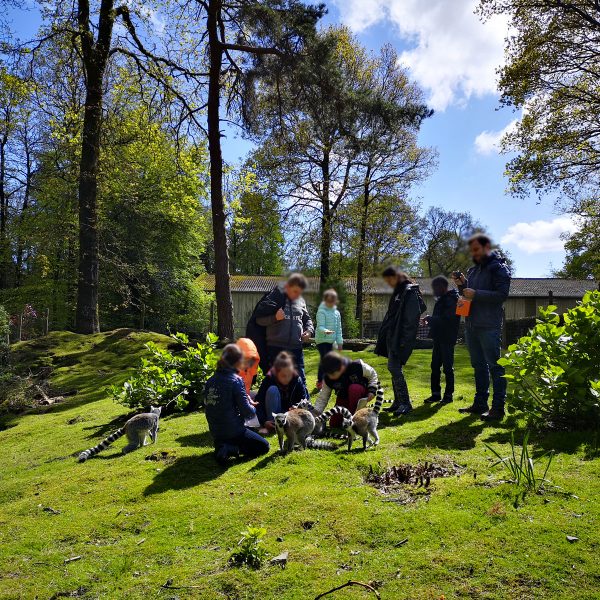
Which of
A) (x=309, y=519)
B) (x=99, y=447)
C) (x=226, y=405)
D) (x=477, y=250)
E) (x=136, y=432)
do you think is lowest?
(x=99, y=447)

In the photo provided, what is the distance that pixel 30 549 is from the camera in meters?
5.36

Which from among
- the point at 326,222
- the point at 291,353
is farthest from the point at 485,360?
the point at 326,222

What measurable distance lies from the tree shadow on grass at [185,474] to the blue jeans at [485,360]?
11.3 ft

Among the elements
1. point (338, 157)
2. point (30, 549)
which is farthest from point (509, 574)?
point (30, 549)

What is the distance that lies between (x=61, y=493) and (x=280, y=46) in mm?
5982

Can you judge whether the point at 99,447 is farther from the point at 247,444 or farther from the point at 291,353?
the point at 291,353

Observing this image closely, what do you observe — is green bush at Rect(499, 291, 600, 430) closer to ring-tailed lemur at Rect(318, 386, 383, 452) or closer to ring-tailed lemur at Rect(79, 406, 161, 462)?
ring-tailed lemur at Rect(318, 386, 383, 452)

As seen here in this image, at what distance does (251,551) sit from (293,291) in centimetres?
349

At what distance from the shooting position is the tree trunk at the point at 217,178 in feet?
8.86

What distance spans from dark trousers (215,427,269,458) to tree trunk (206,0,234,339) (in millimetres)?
4172

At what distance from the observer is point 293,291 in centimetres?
189

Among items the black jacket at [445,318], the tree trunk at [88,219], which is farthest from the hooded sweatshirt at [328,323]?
the tree trunk at [88,219]

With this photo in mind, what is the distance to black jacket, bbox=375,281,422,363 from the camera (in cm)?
236

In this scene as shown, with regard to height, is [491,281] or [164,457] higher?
[491,281]
